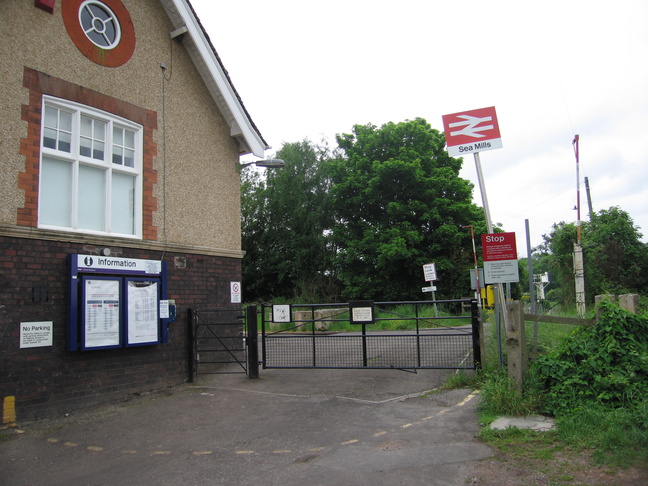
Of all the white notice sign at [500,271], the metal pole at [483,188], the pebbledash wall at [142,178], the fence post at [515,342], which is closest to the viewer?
the fence post at [515,342]

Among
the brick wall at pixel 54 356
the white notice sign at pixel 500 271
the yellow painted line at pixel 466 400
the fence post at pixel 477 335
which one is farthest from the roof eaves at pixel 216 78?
the yellow painted line at pixel 466 400

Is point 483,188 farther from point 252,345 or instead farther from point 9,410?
point 9,410

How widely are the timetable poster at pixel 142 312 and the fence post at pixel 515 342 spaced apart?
19.0 ft

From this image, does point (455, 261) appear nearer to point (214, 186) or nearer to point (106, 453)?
point (214, 186)

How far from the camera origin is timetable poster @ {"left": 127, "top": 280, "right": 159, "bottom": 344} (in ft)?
27.6

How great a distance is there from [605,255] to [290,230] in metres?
18.6

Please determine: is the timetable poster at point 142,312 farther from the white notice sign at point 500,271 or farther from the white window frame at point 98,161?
the white notice sign at point 500,271

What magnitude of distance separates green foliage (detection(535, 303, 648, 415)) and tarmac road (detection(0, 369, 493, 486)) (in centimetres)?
110

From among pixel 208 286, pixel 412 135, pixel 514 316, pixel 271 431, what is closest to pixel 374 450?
pixel 271 431

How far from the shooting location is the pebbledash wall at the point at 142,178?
7082 mm

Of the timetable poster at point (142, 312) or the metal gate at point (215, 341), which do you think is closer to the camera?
the timetable poster at point (142, 312)

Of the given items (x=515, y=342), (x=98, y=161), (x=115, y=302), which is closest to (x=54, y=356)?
(x=115, y=302)

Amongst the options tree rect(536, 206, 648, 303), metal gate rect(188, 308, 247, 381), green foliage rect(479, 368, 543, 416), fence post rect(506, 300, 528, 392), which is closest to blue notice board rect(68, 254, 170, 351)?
metal gate rect(188, 308, 247, 381)

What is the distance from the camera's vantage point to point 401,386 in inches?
343
